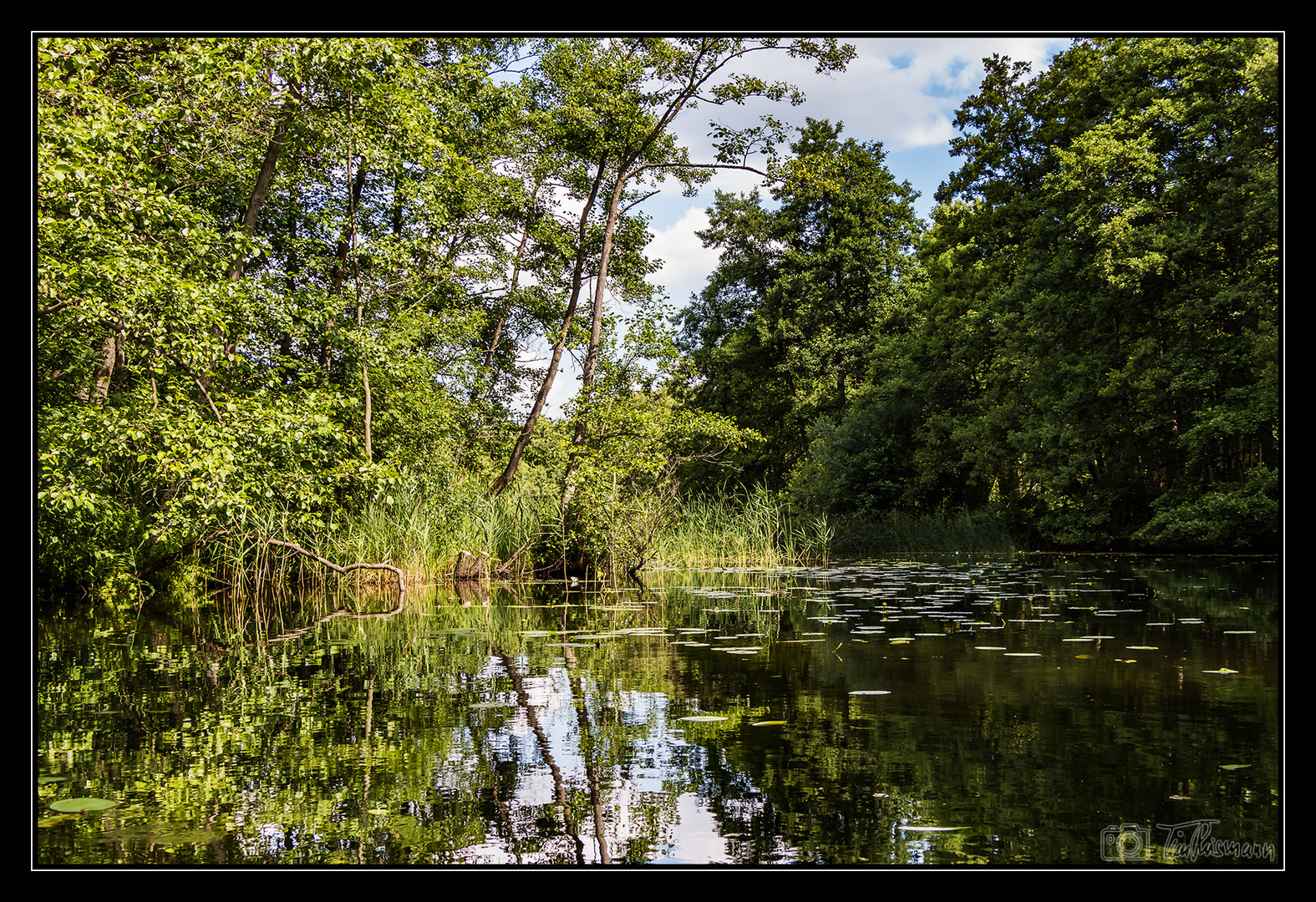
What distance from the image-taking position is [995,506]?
75.0 feet

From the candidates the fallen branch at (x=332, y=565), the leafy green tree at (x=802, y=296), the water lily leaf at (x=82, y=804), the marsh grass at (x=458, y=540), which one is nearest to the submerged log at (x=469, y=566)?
the marsh grass at (x=458, y=540)

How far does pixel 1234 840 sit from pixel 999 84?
2498 centimetres

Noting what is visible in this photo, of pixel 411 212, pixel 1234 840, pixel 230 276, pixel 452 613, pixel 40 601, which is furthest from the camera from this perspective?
pixel 411 212

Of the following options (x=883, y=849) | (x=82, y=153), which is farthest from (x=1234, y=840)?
(x=82, y=153)

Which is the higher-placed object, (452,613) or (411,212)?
(411,212)

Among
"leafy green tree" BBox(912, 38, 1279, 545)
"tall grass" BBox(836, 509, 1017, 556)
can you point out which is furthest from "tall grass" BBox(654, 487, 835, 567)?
"tall grass" BBox(836, 509, 1017, 556)

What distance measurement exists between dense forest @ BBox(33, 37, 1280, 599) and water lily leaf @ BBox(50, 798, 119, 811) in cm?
394

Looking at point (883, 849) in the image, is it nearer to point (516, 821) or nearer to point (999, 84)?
point (516, 821)

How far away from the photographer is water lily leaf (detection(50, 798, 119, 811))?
2676 millimetres

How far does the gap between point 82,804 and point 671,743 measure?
6.74 feet

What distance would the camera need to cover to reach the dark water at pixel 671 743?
7.94 ft

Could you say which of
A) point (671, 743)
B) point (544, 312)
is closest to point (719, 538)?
point (544, 312)

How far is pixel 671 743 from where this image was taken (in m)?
3.41
